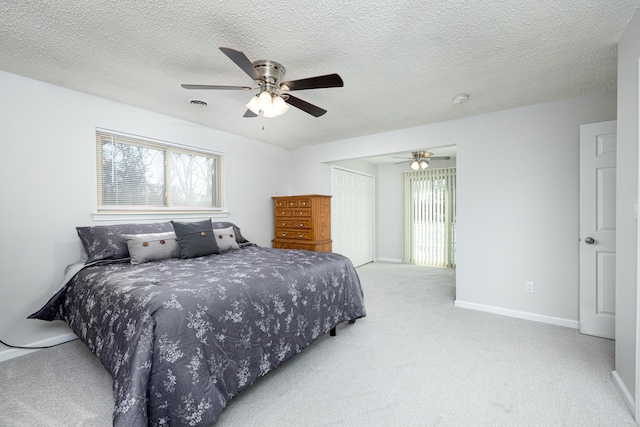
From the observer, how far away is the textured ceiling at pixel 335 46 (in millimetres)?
1659

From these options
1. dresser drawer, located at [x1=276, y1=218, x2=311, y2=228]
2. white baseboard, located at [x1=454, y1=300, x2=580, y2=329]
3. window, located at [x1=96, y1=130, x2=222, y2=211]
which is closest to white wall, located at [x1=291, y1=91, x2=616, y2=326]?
white baseboard, located at [x1=454, y1=300, x2=580, y2=329]

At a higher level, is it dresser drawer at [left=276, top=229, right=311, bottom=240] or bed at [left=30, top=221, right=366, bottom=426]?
dresser drawer at [left=276, top=229, right=311, bottom=240]

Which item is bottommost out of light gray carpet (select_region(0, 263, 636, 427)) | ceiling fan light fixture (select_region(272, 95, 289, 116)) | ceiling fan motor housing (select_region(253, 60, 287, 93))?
light gray carpet (select_region(0, 263, 636, 427))

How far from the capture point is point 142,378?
133 centimetres

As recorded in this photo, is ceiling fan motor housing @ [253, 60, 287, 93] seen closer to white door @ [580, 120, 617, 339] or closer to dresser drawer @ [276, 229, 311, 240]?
dresser drawer @ [276, 229, 311, 240]

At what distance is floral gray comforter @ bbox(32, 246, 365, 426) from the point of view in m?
1.38

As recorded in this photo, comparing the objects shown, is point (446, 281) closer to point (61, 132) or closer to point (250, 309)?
point (250, 309)

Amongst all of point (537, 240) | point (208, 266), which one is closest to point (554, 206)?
point (537, 240)

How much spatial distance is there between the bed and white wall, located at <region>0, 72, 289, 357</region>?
26cm

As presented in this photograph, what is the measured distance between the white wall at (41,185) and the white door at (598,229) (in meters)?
4.65

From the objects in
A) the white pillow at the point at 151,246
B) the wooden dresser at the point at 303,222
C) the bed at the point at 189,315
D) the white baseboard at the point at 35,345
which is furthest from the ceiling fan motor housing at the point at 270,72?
the white baseboard at the point at 35,345

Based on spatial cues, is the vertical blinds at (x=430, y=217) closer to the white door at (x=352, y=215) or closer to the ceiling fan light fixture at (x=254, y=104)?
the white door at (x=352, y=215)

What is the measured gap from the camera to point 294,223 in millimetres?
Answer: 4578

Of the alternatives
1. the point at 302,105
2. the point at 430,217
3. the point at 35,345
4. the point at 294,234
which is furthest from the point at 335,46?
the point at 430,217
